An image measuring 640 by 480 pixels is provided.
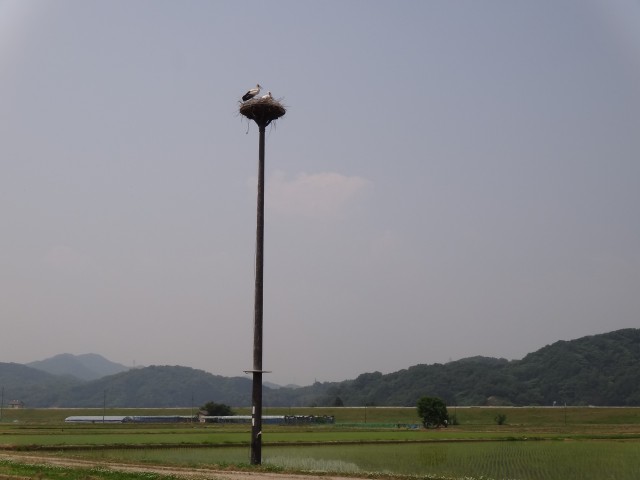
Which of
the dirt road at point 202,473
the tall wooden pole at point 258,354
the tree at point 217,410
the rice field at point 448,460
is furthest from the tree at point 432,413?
the dirt road at point 202,473

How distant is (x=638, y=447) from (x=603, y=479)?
25.9 meters

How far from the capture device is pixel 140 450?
4803 cm

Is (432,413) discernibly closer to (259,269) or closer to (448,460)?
(448,460)

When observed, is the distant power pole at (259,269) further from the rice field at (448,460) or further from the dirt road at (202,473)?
the dirt road at (202,473)

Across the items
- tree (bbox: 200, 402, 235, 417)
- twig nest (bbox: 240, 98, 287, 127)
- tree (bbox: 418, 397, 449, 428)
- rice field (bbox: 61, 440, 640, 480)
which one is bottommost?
rice field (bbox: 61, 440, 640, 480)

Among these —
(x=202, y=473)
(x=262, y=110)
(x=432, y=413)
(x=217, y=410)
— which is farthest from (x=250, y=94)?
(x=217, y=410)

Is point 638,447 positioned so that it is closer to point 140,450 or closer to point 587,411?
point 140,450

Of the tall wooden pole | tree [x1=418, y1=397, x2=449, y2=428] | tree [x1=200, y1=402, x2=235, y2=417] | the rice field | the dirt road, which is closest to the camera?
the dirt road

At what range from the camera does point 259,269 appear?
3369 cm

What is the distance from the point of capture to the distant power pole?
107 feet

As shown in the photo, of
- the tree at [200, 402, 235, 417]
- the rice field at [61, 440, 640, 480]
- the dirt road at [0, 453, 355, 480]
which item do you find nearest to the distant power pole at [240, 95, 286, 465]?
the rice field at [61, 440, 640, 480]

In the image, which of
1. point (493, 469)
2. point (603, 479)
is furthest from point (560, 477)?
point (493, 469)

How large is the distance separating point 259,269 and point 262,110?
795cm

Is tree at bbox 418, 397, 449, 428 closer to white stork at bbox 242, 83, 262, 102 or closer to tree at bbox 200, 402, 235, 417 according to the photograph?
tree at bbox 200, 402, 235, 417
